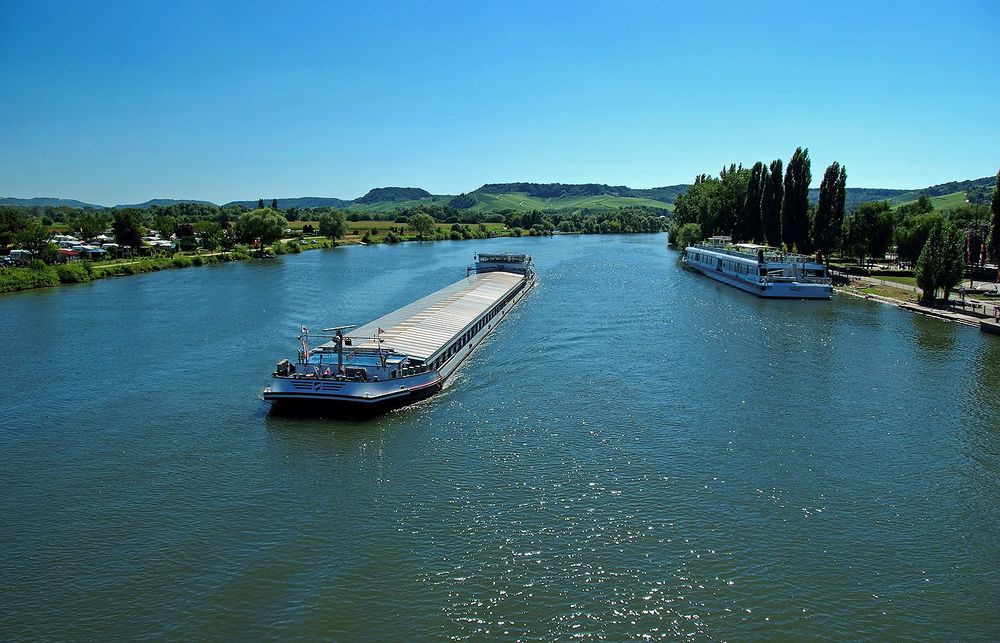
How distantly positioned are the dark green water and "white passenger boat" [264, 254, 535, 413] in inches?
35.3

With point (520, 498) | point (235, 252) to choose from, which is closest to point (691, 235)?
point (235, 252)

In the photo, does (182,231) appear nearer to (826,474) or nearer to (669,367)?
(669,367)

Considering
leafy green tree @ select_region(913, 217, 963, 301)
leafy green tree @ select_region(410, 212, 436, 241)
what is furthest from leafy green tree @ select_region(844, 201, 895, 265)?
leafy green tree @ select_region(410, 212, 436, 241)

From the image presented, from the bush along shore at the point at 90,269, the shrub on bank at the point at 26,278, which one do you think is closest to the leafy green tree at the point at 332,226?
the bush along shore at the point at 90,269

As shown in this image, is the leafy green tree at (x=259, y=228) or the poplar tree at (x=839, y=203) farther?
the leafy green tree at (x=259, y=228)

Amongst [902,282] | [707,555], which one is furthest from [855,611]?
[902,282]

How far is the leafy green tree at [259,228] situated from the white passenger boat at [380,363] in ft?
254

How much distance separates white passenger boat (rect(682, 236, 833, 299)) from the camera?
194ft

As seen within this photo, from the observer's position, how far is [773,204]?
81.4 metres

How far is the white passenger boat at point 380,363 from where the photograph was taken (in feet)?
83.2

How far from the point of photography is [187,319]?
152ft

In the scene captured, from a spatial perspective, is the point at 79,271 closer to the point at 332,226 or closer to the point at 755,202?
the point at 332,226

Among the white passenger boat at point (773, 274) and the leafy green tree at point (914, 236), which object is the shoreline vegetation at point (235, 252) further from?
the leafy green tree at point (914, 236)

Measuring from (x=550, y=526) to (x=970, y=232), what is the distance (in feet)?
230
